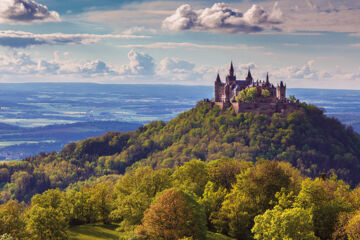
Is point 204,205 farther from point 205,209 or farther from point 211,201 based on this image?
point 211,201

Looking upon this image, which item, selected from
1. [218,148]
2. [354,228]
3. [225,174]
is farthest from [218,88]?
[354,228]

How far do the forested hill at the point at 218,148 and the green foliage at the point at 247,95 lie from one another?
629 centimetres

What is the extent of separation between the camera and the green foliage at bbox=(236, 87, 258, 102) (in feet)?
483

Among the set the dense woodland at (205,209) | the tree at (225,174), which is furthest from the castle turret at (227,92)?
the tree at (225,174)

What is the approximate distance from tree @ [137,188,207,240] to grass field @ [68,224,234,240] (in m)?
4.39

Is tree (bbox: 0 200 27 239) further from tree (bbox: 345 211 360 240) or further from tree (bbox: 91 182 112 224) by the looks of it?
tree (bbox: 345 211 360 240)

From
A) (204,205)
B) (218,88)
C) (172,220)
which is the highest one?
(218,88)

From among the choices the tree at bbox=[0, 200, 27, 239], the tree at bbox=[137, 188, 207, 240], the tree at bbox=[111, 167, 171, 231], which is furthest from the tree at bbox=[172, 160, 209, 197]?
the tree at bbox=[0, 200, 27, 239]

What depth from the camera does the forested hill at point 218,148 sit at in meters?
147

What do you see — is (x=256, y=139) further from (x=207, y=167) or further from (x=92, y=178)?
(x=207, y=167)

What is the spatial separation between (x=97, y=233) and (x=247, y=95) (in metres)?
103

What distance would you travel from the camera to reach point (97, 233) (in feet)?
186

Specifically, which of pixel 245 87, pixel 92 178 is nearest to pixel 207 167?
pixel 245 87

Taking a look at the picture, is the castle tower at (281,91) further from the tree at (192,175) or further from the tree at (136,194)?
the tree at (136,194)
